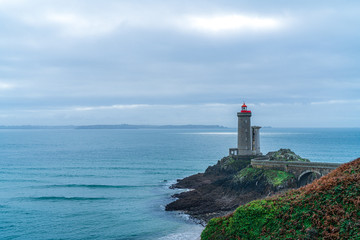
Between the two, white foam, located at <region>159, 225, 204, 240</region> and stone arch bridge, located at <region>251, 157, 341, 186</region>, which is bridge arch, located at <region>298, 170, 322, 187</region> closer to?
stone arch bridge, located at <region>251, 157, 341, 186</region>

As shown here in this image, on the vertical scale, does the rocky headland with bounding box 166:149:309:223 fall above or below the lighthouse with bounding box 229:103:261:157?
below

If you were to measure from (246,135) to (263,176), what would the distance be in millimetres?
14305

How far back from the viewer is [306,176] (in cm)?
3644

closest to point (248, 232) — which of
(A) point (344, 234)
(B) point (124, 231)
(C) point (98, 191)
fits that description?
(A) point (344, 234)

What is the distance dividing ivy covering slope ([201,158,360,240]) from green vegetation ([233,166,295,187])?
16.3 meters

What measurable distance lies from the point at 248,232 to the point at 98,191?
34.3 metres

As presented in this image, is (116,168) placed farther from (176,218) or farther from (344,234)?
(344,234)

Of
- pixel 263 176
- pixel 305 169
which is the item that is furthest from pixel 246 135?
pixel 305 169

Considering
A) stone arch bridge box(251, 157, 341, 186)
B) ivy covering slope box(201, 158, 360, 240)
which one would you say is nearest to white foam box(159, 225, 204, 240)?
ivy covering slope box(201, 158, 360, 240)

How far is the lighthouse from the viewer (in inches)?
2068

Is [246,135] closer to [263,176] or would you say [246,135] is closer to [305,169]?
[263,176]

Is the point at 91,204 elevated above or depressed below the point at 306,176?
below

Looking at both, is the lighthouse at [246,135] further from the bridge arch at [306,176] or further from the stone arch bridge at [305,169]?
the bridge arch at [306,176]

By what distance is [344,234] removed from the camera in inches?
599
